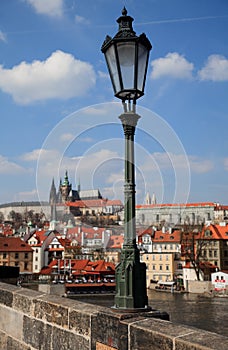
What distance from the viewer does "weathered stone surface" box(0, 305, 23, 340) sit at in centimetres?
496

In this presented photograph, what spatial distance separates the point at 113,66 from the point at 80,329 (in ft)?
7.96

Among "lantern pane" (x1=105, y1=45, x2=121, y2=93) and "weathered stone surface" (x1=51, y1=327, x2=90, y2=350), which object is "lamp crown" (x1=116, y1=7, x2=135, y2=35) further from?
"weathered stone surface" (x1=51, y1=327, x2=90, y2=350)

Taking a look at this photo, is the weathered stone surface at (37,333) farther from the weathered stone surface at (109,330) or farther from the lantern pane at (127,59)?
the lantern pane at (127,59)

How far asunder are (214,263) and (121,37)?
54.1 m

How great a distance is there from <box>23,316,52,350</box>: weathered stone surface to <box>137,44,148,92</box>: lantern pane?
265 centimetres

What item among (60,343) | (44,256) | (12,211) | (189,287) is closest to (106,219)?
(60,343)

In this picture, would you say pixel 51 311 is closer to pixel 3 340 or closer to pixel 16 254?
pixel 3 340

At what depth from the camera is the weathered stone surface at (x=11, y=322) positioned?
16.3ft

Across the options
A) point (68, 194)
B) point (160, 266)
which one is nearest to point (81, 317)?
point (68, 194)

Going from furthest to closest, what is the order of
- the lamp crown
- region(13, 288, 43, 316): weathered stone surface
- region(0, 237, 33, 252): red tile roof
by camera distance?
1. region(0, 237, 33, 252): red tile roof
2. region(13, 288, 43, 316): weathered stone surface
3. the lamp crown

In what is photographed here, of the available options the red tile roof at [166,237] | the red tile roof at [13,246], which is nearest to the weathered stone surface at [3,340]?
the red tile roof at [13,246]

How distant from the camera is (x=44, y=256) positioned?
61344 mm

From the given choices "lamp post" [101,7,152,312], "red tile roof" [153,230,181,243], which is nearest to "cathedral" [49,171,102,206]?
"lamp post" [101,7,152,312]

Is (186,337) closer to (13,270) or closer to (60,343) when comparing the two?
(60,343)
